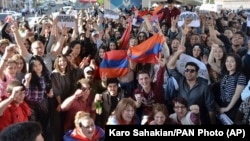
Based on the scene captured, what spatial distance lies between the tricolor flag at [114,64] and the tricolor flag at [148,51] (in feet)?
0.48

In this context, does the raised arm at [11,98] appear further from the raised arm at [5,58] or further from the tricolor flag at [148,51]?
the tricolor flag at [148,51]

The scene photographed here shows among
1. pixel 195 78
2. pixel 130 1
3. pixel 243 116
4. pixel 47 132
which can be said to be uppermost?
pixel 130 1

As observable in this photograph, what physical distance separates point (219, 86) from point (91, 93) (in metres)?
1.63

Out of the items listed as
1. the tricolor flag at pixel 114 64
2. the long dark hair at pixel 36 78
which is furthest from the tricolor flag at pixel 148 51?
the long dark hair at pixel 36 78

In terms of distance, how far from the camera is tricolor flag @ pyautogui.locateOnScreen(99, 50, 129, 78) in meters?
6.93

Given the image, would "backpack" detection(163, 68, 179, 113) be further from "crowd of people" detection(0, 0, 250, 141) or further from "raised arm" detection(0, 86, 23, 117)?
"raised arm" detection(0, 86, 23, 117)

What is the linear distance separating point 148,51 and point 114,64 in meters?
0.58

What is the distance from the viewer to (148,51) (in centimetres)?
718

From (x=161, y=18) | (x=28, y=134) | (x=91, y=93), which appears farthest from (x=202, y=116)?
(x=161, y=18)

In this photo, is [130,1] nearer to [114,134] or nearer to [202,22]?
[202,22]

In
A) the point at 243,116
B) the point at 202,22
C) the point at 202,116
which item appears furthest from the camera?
the point at 202,22

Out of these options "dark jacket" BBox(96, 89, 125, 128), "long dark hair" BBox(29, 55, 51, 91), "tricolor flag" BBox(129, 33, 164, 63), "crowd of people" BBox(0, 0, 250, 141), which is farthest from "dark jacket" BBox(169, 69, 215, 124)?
"long dark hair" BBox(29, 55, 51, 91)

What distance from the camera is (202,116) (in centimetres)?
559

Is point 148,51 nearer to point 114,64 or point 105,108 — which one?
point 114,64
